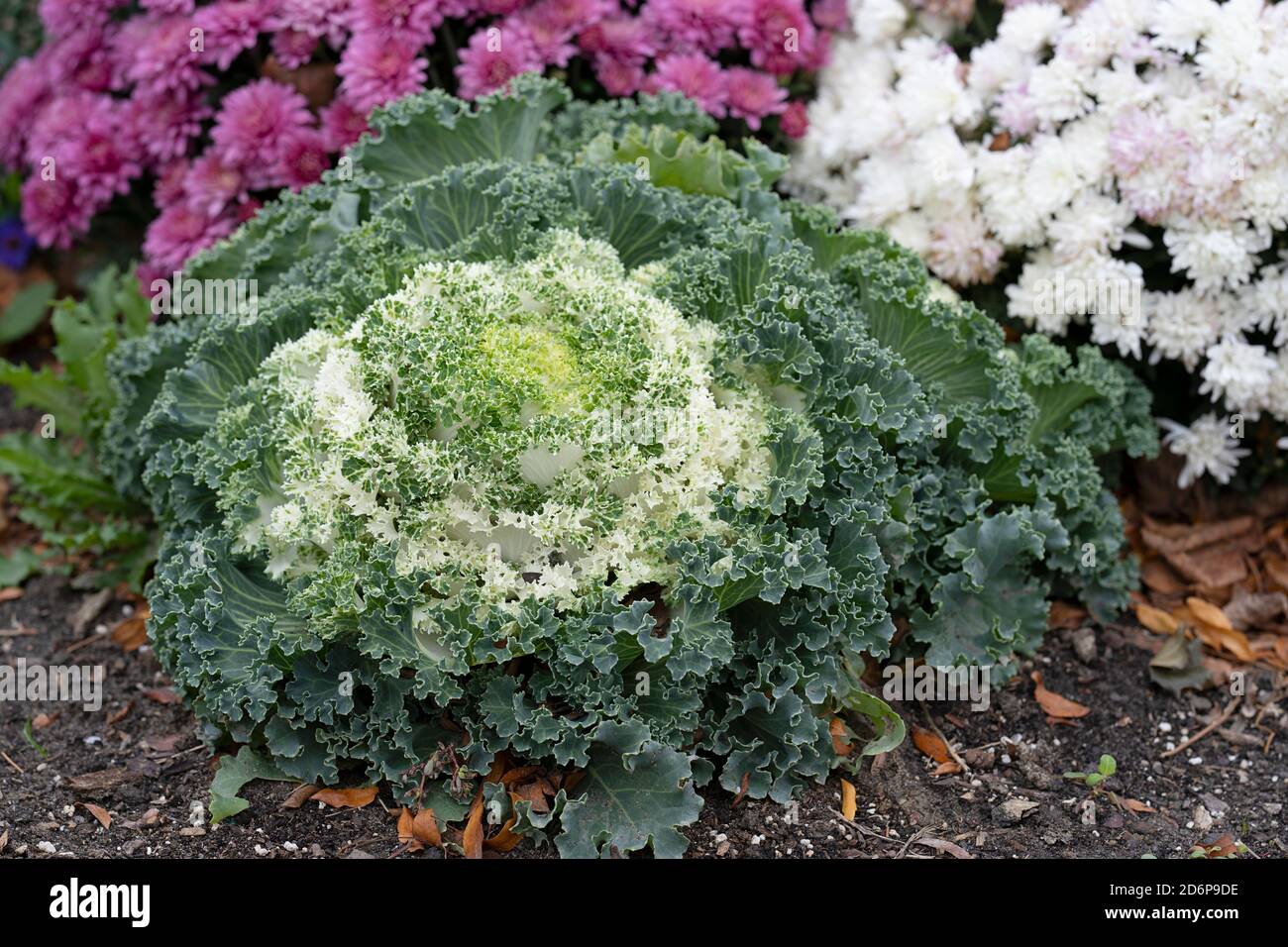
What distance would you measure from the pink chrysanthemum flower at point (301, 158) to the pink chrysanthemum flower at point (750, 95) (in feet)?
5.51

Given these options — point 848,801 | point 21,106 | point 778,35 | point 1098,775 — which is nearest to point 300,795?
point 848,801

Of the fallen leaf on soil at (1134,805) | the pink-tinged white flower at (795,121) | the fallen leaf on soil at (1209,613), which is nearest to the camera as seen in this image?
the fallen leaf on soil at (1134,805)

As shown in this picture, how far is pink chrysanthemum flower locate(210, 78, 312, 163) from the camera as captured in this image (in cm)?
559

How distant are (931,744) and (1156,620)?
1.24 meters

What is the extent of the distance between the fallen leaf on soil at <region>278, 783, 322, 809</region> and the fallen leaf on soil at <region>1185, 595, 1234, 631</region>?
314cm

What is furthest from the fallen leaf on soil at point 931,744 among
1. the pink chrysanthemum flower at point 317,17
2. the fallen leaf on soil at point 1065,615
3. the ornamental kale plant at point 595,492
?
the pink chrysanthemum flower at point 317,17

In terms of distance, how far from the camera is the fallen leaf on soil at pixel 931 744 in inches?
165

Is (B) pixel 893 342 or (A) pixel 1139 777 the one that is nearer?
(A) pixel 1139 777

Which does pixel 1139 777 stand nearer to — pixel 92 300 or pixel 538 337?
pixel 538 337

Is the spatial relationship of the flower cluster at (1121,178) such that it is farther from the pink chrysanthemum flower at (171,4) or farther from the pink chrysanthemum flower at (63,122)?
the pink chrysanthemum flower at (63,122)

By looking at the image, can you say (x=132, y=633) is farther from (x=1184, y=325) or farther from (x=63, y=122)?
(x=1184, y=325)

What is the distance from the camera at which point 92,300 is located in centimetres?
616
